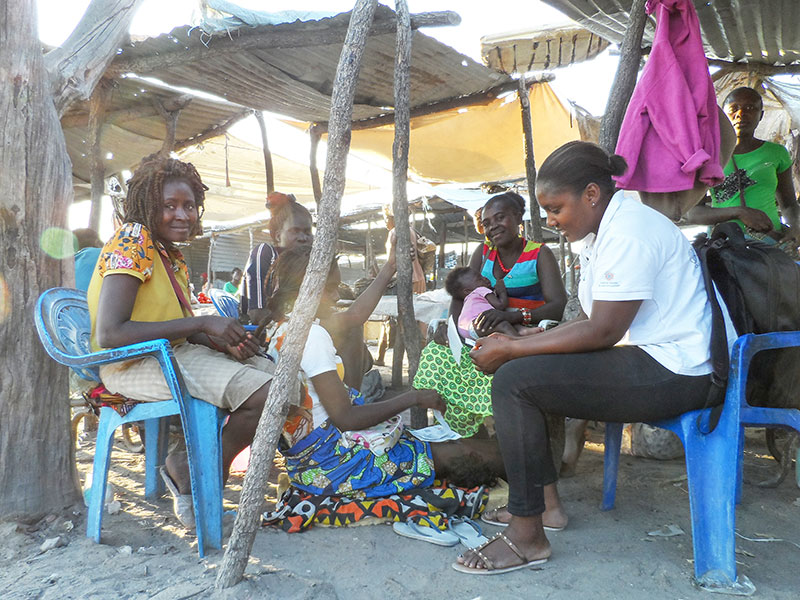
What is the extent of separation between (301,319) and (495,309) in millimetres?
1487

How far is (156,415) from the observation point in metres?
2.19

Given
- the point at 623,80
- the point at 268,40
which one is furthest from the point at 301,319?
the point at 268,40

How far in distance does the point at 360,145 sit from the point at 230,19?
3005 mm

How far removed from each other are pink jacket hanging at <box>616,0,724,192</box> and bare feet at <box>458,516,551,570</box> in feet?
5.08

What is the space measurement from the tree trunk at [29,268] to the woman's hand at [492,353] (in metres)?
1.85

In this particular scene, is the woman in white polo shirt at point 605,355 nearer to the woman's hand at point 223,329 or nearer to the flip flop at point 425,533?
the flip flop at point 425,533

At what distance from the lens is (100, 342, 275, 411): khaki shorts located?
218 cm

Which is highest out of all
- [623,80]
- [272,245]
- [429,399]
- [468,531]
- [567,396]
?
[623,80]

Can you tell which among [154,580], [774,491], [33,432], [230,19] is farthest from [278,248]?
[774,491]

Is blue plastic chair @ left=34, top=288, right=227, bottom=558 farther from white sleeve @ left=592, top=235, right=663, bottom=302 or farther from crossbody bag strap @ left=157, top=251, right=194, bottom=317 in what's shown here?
white sleeve @ left=592, top=235, right=663, bottom=302

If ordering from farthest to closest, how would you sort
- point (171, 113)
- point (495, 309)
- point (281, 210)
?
1. point (171, 113)
2. point (281, 210)
3. point (495, 309)

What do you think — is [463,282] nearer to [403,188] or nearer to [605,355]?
[403,188]

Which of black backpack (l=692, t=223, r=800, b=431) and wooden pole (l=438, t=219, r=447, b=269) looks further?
wooden pole (l=438, t=219, r=447, b=269)

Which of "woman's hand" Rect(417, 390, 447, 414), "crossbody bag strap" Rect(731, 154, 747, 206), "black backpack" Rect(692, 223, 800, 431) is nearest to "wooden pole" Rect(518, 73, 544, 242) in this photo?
"crossbody bag strap" Rect(731, 154, 747, 206)
